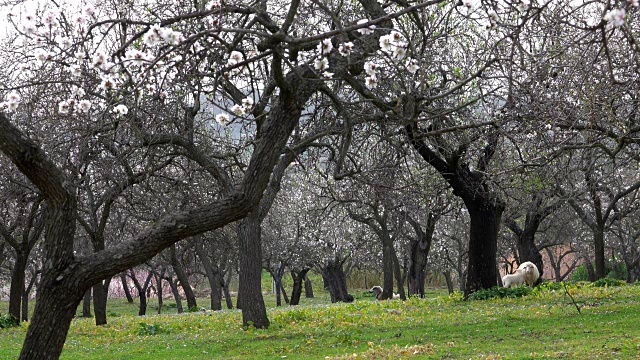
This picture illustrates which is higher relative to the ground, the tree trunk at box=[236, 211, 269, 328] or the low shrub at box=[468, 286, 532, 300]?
the tree trunk at box=[236, 211, 269, 328]

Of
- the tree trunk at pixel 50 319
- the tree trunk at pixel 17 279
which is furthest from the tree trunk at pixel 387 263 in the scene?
the tree trunk at pixel 50 319

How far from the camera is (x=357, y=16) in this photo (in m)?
13.7

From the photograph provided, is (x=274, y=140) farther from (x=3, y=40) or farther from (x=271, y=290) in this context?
(x=271, y=290)

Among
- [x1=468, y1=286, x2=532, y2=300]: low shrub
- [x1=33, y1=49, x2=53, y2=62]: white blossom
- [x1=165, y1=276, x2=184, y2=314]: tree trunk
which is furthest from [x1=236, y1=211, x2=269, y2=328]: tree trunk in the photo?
[x1=165, y1=276, x2=184, y2=314]: tree trunk

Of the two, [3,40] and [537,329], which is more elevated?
[3,40]

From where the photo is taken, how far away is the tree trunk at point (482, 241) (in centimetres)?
2039

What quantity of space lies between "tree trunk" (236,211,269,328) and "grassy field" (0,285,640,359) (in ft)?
1.33

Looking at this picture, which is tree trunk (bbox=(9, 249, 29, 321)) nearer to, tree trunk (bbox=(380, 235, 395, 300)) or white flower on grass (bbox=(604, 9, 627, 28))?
tree trunk (bbox=(380, 235, 395, 300))

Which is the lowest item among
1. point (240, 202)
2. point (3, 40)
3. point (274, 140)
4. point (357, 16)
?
point (240, 202)

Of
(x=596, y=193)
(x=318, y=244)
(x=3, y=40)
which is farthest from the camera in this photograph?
(x=318, y=244)

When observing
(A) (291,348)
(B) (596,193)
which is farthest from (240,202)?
(B) (596,193)

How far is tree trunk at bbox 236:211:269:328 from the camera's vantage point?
16.4 meters

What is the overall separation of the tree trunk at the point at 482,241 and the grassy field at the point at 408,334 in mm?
970

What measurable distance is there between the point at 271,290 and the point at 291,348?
56.6 m
